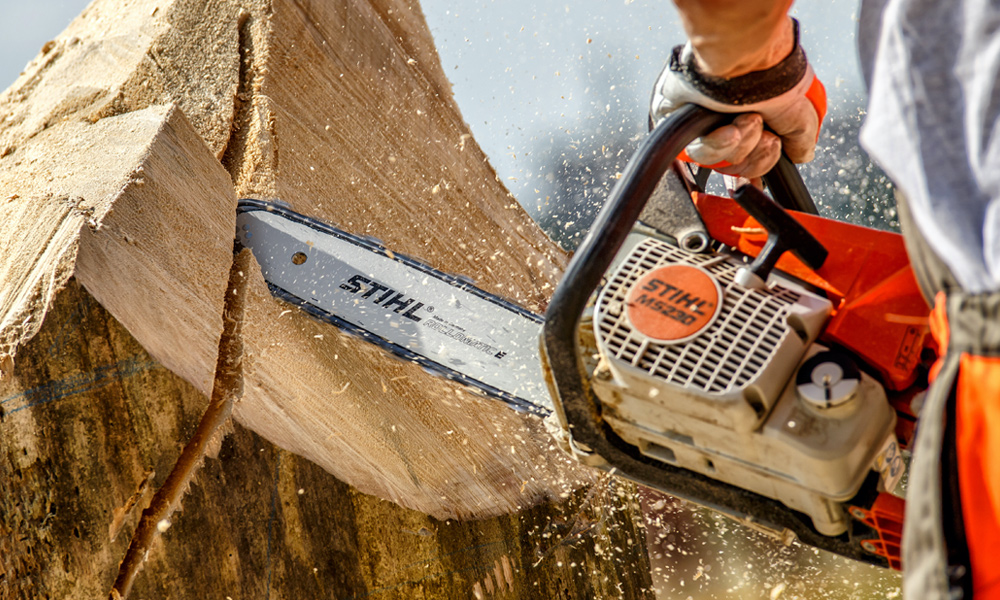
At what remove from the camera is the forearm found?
1.03 m

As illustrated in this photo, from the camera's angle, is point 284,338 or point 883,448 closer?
point 883,448

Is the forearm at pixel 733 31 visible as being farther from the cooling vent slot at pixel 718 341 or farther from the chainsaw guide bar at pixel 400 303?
the chainsaw guide bar at pixel 400 303

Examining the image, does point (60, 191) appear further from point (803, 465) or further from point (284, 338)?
point (803, 465)

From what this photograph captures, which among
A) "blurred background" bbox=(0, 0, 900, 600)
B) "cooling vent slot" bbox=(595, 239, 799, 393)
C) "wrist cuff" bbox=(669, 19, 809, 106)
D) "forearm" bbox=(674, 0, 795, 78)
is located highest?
"forearm" bbox=(674, 0, 795, 78)

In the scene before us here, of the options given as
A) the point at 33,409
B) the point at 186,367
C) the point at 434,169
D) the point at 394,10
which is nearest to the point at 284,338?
the point at 186,367

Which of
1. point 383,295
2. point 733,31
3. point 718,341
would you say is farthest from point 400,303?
point 733,31

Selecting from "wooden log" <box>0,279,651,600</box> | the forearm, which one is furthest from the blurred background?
the forearm

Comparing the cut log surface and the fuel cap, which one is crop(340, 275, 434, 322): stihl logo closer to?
the cut log surface

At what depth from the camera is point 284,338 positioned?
1.69 m

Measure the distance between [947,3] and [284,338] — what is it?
1.38 metres

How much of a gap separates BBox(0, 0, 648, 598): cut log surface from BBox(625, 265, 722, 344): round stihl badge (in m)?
0.76

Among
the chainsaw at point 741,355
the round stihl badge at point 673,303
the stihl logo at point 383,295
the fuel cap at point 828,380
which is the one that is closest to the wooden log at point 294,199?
the stihl logo at point 383,295

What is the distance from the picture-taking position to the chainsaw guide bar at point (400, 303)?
5.15 ft

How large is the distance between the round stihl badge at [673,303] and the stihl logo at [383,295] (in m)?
0.61
